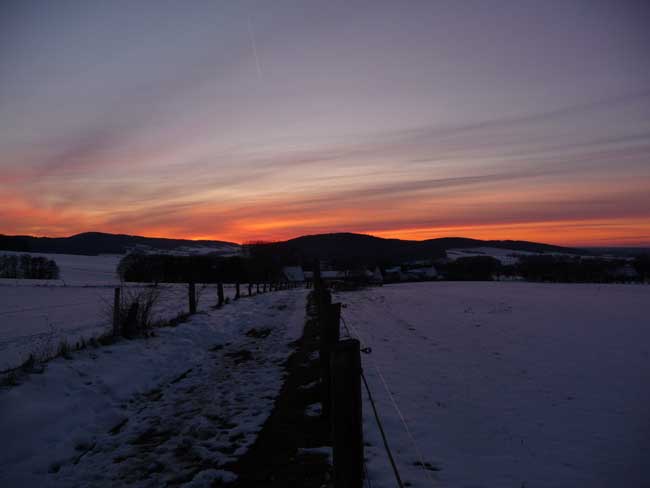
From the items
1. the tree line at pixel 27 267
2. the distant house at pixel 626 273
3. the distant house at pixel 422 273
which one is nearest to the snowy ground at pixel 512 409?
the tree line at pixel 27 267

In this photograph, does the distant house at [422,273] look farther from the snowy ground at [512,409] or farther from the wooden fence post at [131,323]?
the wooden fence post at [131,323]

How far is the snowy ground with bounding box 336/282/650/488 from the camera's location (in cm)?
475

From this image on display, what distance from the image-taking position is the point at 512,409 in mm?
6723

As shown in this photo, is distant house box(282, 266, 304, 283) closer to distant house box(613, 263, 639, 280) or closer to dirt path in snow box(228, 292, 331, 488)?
distant house box(613, 263, 639, 280)

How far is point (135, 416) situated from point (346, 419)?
4.45 metres

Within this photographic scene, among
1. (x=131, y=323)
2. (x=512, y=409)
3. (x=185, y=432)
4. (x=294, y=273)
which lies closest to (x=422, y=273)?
(x=294, y=273)

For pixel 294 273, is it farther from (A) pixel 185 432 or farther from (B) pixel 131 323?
(A) pixel 185 432

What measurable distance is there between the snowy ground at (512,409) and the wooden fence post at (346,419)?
134cm

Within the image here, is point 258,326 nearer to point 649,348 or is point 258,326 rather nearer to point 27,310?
point 649,348

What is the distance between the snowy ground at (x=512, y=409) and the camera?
15.6ft

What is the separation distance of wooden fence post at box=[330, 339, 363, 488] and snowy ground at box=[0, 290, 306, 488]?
1849 mm

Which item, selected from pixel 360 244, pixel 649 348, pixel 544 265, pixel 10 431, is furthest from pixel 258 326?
pixel 360 244

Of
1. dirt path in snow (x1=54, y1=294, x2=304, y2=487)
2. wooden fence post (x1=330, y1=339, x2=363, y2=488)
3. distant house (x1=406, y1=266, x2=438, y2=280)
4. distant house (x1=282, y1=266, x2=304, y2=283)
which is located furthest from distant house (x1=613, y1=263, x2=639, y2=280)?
wooden fence post (x1=330, y1=339, x2=363, y2=488)

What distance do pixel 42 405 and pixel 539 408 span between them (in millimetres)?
7905
